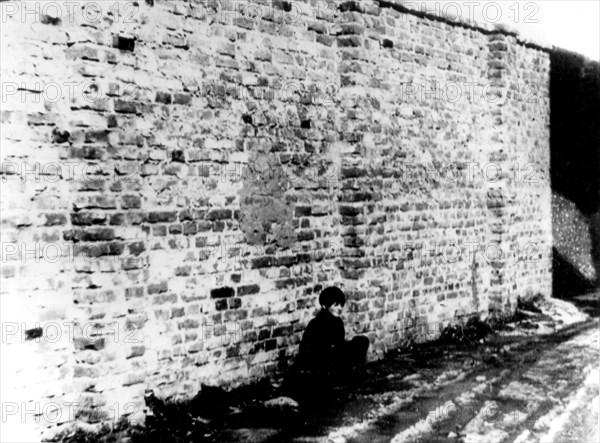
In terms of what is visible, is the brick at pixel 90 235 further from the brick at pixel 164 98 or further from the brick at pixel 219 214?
the brick at pixel 164 98

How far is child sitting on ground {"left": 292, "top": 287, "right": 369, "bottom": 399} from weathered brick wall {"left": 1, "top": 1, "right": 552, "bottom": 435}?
0.37 metres

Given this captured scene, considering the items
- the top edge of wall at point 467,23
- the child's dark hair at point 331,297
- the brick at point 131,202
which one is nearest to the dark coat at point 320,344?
the child's dark hair at point 331,297

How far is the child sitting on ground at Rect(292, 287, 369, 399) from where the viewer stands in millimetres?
5684

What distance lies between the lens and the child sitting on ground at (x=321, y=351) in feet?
18.6

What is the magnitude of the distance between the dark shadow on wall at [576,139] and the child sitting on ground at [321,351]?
6351 mm

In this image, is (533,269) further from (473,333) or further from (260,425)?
(260,425)

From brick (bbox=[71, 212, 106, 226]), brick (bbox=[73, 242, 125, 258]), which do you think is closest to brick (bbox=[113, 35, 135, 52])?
brick (bbox=[71, 212, 106, 226])

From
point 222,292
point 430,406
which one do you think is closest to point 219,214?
point 222,292

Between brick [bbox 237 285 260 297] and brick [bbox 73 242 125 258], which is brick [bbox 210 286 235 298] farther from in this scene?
brick [bbox 73 242 125 258]

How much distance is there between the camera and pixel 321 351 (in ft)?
18.8

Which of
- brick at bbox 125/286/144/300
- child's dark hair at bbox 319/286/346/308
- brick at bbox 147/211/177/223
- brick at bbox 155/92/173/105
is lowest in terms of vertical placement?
child's dark hair at bbox 319/286/346/308

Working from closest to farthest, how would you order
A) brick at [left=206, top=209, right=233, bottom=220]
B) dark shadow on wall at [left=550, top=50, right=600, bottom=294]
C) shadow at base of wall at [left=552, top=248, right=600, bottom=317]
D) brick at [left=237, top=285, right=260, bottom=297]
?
brick at [left=206, top=209, right=233, bottom=220]
brick at [left=237, top=285, right=260, bottom=297]
shadow at base of wall at [left=552, top=248, right=600, bottom=317]
dark shadow on wall at [left=550, top=50, right=600, bottom=294]

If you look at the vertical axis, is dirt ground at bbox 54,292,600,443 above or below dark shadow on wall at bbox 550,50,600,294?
below

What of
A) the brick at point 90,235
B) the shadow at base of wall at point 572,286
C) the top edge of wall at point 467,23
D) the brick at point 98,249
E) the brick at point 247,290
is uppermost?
A: the top edge of wall at point 467,23
